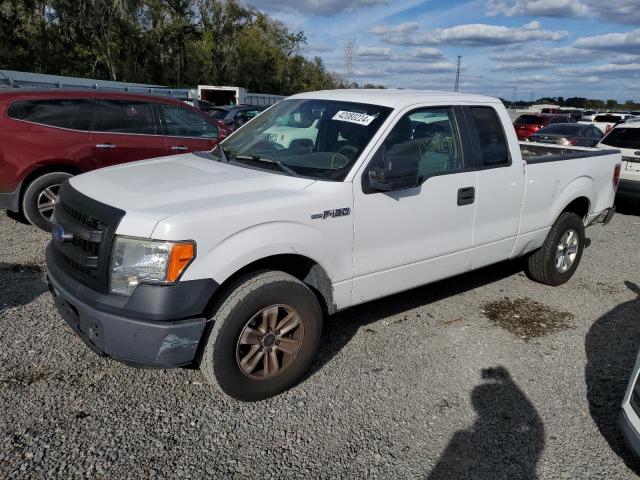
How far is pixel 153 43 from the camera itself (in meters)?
47.3

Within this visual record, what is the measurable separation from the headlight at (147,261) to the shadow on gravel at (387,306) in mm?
1380

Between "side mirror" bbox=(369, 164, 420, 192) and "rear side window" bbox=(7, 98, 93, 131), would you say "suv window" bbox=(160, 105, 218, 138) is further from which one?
"side mirror" bbox=(369, 164, 420, 192)

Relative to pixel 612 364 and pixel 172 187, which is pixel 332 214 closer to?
pixel 172 187

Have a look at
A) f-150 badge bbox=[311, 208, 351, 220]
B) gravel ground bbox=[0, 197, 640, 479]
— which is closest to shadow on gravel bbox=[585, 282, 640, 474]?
gravel ground bbox=[0, 197, 640, 479]

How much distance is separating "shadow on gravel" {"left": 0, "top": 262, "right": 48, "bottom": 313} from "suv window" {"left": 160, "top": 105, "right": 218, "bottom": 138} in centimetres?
305

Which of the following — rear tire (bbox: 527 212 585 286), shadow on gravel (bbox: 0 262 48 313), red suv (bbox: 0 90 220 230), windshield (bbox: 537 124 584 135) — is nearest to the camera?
shadow on gravel (bbox: 0 262 48 313)

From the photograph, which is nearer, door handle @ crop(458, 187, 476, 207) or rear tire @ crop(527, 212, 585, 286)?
door handle @ crop(458, 187, 476, 207)

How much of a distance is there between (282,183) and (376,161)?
0.69 meters

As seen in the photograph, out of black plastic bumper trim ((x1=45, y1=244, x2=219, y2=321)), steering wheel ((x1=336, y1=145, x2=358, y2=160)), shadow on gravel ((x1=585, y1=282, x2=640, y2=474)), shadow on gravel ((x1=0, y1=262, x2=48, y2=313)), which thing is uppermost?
steering wheel ((x1=336, y1=145, x2=358, y2=160))

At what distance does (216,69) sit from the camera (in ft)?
186

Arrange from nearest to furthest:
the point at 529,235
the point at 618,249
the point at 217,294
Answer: the point at 217,294
the point at 529,235
the point at 618,249

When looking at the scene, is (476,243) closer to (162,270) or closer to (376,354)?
(376,354)

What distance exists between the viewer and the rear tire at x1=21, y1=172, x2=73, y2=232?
659 cm

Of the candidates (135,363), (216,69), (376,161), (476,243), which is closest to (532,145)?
(476,243)
